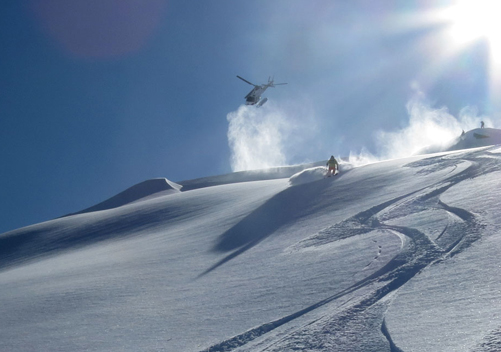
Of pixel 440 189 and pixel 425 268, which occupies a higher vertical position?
pixel 440 189

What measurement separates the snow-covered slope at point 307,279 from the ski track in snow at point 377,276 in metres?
0.03

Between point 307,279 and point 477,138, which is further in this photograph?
point 477,138

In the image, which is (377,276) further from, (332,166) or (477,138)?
(477,138)

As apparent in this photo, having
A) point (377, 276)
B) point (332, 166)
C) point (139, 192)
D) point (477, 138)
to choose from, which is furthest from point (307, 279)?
point (139, 192)

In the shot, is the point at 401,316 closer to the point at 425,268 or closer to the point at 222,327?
the point at 425,268

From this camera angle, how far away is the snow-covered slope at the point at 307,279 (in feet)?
20.0

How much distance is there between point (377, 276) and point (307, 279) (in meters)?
1.34

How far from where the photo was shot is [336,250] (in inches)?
381

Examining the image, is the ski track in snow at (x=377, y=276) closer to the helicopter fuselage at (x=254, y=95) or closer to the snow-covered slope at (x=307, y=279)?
the snow-covered slope at (x=307, y=279)

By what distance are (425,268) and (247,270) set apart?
3.91 meters

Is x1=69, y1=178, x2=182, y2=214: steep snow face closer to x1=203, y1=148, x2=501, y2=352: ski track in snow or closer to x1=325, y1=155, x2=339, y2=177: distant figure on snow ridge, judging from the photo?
x1=325, y1=155, x2=339, y2=177: distant figure on snow ridge

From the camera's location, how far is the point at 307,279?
8.28 m

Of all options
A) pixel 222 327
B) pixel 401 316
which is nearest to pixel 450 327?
pixel 401 316

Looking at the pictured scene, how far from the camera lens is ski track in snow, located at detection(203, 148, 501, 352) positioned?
5.90m
